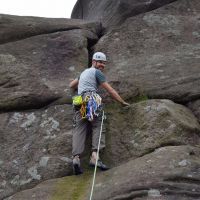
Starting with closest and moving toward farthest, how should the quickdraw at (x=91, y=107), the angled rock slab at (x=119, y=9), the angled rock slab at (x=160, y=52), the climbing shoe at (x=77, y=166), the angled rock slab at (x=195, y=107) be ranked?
the climbing shoe at (x=77, y=166) → the quickdraw at (x=91, y=107) → the angled rock slab at (x=195, y=107) → the angled rock slab at (x=160, y=52) → the angled rock slab at (x=119, y=9)

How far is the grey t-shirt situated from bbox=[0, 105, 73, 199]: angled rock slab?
0.63m

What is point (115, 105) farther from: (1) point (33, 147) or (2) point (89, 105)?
(1) point (33, 147)

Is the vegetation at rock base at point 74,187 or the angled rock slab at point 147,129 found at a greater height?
the angled rock slab at point 147,129

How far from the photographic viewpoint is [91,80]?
11164 mm

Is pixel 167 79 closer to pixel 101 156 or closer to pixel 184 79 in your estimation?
pixel 184 79

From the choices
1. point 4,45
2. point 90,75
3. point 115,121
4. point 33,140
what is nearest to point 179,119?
point 115,121

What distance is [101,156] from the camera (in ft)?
34.3

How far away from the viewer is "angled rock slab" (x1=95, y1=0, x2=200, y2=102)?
1190 cm

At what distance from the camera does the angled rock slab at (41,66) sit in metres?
12.0

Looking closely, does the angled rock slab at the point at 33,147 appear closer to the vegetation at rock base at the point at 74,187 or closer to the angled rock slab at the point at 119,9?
the vegetation at rock base at the point at 74,187

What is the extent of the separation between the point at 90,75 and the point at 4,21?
4.14m

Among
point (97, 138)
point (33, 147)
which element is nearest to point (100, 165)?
point (97, 138)

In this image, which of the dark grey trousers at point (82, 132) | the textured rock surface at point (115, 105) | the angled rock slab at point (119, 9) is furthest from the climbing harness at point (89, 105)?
the angled rock slab at point (119, 9)

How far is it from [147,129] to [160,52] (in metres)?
3.17
